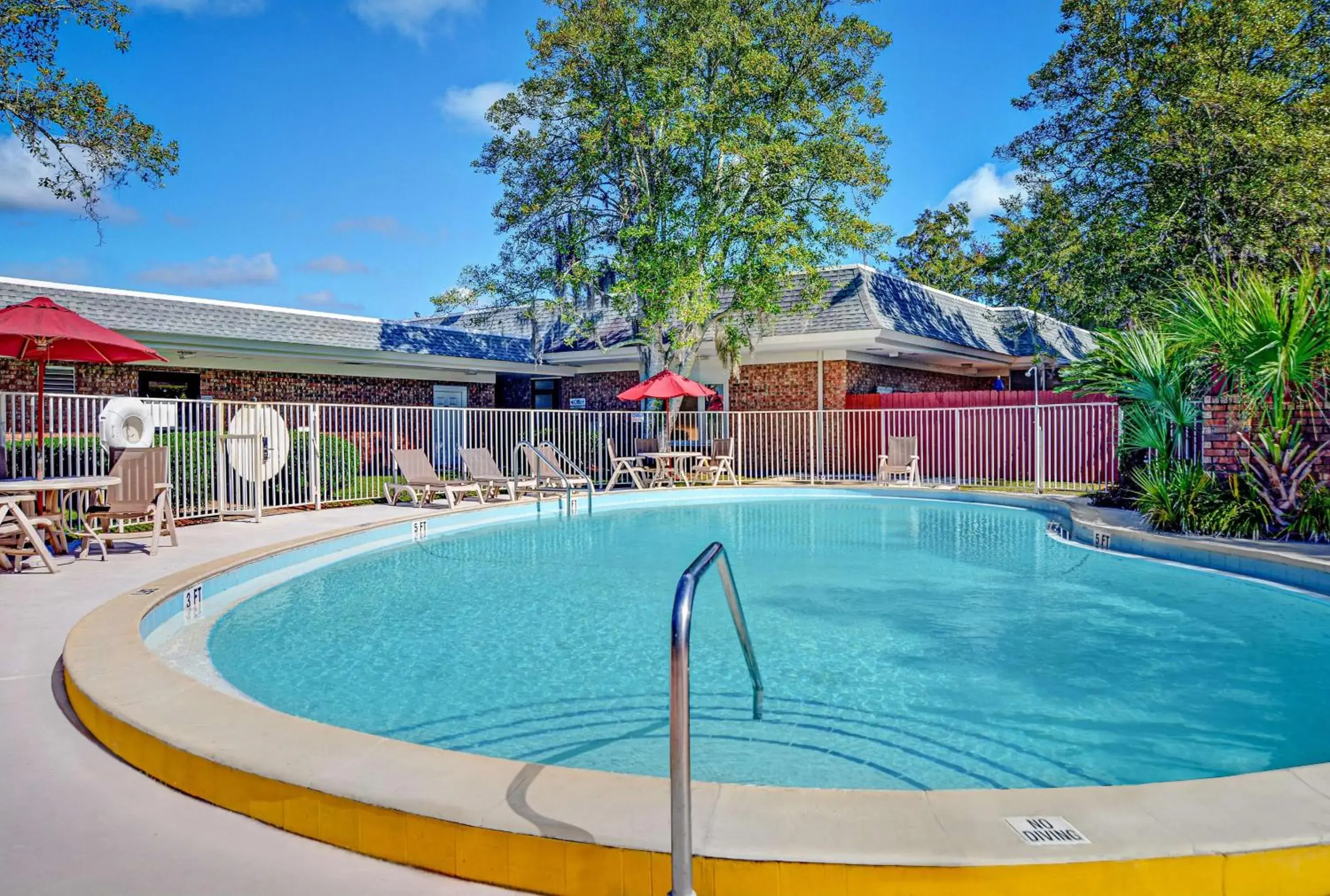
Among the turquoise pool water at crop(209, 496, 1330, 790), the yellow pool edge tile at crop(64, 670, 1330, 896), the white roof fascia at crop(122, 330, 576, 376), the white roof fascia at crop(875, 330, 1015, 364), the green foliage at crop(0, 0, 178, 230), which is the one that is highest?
the green foliage at crop(0, 0, 178, 230)

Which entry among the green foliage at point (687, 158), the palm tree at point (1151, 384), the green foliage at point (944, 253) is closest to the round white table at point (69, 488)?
the green foliage at point (687, 158)

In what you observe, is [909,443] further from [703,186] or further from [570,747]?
[570,747]

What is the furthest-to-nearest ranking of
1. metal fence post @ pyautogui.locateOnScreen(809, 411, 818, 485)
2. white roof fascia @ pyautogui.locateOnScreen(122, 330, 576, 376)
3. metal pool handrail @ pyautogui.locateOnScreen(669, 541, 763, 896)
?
metal fence post @ pyautogui.locateOnScreen(809, 411, 818, 485)
white roof fascia @ pyautogui.locateOnScreen(122, 330, 576, 376)
metal pool handrail @ pyautogui.locateOnScreen(669, 541, 763, 896)

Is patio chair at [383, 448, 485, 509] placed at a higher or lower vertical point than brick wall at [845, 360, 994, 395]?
lower

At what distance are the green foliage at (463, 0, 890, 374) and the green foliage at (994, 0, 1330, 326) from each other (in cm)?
410

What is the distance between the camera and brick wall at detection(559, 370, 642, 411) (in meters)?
23.7

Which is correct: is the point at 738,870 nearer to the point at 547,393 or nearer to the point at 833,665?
the point at 833,665

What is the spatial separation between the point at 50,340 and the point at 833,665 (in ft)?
28.6

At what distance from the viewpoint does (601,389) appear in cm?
2434

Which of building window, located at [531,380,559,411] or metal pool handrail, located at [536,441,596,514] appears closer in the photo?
metal pool handrail, located at [536,441,596,514]

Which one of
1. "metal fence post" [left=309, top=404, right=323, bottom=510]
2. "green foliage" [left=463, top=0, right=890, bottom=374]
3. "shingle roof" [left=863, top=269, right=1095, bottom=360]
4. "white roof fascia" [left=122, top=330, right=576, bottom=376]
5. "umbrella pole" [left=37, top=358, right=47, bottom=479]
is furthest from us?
"shingle roof" [left=863, top=269, right=1095, bottom=360]

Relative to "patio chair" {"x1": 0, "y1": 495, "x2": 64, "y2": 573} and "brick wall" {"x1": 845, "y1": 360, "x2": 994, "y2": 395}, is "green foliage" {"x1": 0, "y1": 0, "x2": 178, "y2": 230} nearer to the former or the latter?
"patio chair" {"x1": 0, "y1": 495, "x2": 64, "y2": 573}

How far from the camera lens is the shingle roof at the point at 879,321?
771 inches

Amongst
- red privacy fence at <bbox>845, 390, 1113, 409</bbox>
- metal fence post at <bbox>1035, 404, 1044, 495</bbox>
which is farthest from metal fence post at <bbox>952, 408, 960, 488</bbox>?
metal fence post at <bbox>1035, 404, 1044, 495</bbox>
